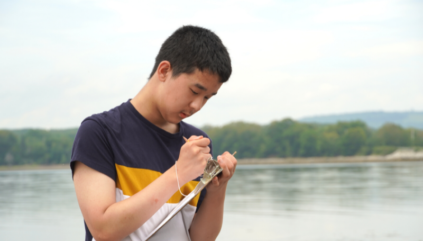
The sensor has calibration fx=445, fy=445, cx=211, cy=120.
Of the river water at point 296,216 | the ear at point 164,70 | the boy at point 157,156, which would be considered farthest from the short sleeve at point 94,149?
the river water at point 296,216

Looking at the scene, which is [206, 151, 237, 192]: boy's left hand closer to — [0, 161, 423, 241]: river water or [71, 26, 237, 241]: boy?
[71, 26, 237, 241]: boy

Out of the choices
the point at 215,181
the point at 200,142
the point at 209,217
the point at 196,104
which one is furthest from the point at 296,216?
the point at 200,142

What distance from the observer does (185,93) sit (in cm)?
199

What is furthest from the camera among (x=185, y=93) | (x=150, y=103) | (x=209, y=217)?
(x=209, y=217)

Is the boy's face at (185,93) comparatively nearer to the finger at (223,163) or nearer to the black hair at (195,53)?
the black hair at (195,53)

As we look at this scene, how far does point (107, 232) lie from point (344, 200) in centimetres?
1447

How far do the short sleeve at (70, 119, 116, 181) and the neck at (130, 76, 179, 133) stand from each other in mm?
248

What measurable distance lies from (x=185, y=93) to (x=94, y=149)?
46cm

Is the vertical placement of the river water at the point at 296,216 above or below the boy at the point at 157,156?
below

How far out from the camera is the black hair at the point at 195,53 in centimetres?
202

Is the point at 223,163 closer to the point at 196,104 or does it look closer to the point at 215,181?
the point at 215,181

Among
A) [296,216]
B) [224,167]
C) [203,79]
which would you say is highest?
[203,79]

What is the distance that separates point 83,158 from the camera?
1.81 metres

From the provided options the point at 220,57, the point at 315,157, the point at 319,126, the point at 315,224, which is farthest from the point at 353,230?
the point at 319,126
